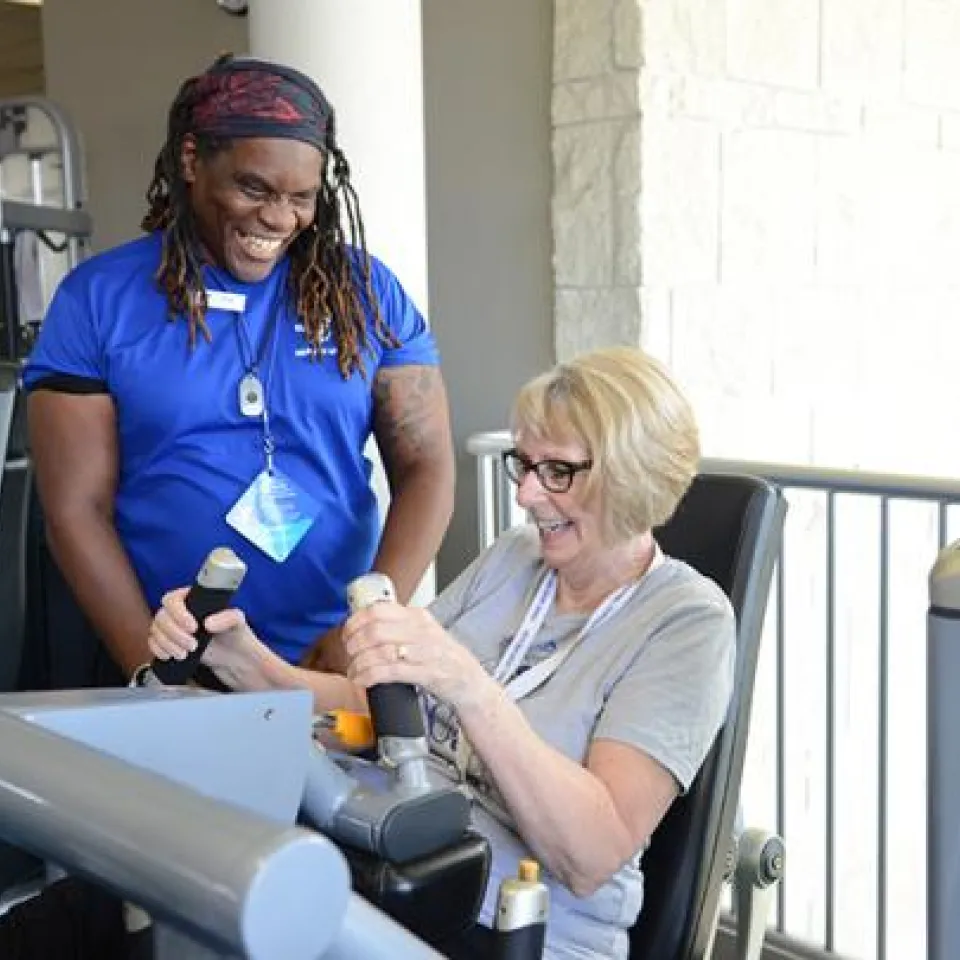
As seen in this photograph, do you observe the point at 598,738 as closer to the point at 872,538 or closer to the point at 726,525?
the point at 726,525

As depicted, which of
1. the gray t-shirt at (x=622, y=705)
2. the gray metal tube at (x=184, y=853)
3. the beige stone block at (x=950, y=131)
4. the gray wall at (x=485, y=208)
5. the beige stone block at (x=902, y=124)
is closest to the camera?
the gray metal tube at (x=184, y=853)

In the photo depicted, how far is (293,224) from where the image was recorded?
5.72 feet

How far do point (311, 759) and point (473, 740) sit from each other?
0.48 meters

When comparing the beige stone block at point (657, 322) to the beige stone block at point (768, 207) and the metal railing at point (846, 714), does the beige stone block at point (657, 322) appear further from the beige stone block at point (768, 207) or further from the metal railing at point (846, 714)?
the metal railing at point (846, 714)

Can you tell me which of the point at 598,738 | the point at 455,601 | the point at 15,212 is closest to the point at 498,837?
the point at 598,738

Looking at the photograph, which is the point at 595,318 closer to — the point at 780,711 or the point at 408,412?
the point at 780,711

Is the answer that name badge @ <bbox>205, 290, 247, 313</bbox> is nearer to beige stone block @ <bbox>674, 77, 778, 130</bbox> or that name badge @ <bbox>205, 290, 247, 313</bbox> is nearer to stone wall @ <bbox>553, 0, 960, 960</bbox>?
stone wall @ <bbox>553, 0, 960, 960</bbox>

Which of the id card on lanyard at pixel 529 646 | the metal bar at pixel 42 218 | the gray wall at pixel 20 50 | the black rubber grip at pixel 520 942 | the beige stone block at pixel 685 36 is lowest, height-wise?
the black rubber grip at pixel 520 942

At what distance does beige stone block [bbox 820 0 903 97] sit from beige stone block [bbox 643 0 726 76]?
446 millimetres

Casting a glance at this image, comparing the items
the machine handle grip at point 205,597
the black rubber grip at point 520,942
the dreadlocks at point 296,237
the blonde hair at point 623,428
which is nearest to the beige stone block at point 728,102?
the dreadlocks at point 296,237

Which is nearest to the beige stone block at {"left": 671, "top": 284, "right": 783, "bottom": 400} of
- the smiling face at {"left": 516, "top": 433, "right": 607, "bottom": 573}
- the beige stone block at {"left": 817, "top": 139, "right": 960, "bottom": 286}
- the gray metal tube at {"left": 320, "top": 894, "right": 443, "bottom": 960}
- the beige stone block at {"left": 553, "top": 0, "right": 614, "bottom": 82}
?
the beige stone block at {"left": 817, "top": 139, "right": 960, "bottom": 286}

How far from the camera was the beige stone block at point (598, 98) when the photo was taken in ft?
9.53

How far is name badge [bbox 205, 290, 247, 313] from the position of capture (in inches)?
71.2

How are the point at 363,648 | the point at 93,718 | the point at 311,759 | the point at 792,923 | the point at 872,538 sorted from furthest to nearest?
the point at 872,538
the point at 792,923
the point at 363,648
the point at 311,759
the point at 93,718
